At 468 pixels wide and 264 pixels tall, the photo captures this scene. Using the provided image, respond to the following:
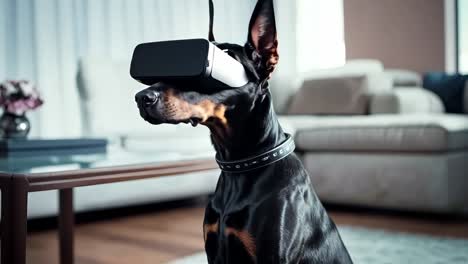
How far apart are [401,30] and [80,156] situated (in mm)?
3474

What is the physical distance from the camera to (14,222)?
121 cm

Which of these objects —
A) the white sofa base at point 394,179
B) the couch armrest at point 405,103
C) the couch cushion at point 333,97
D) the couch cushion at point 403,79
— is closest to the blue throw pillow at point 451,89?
the couch armrest at point 405,103

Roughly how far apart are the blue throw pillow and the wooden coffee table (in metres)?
2.26

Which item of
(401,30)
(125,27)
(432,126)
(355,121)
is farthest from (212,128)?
(401,30)

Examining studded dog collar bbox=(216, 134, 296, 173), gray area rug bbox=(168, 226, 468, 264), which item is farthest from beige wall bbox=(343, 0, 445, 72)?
studded dog collar bbox=(216, 134, 296, 173)

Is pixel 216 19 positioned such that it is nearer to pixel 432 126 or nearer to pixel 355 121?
pixel 355 121

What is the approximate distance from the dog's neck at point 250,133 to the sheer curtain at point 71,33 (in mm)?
3115

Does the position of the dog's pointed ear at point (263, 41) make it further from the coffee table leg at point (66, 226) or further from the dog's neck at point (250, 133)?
the coffee table leg at point (66, 226)

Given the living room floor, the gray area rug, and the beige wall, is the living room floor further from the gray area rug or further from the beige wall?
the beige wall

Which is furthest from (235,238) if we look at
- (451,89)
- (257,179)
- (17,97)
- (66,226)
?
(451,89)

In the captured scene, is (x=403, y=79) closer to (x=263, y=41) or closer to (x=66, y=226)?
(x=66, y=226)

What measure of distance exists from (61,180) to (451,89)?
2867 mm

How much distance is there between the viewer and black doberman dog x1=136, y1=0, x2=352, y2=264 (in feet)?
2.94

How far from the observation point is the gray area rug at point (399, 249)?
1.86 meters
